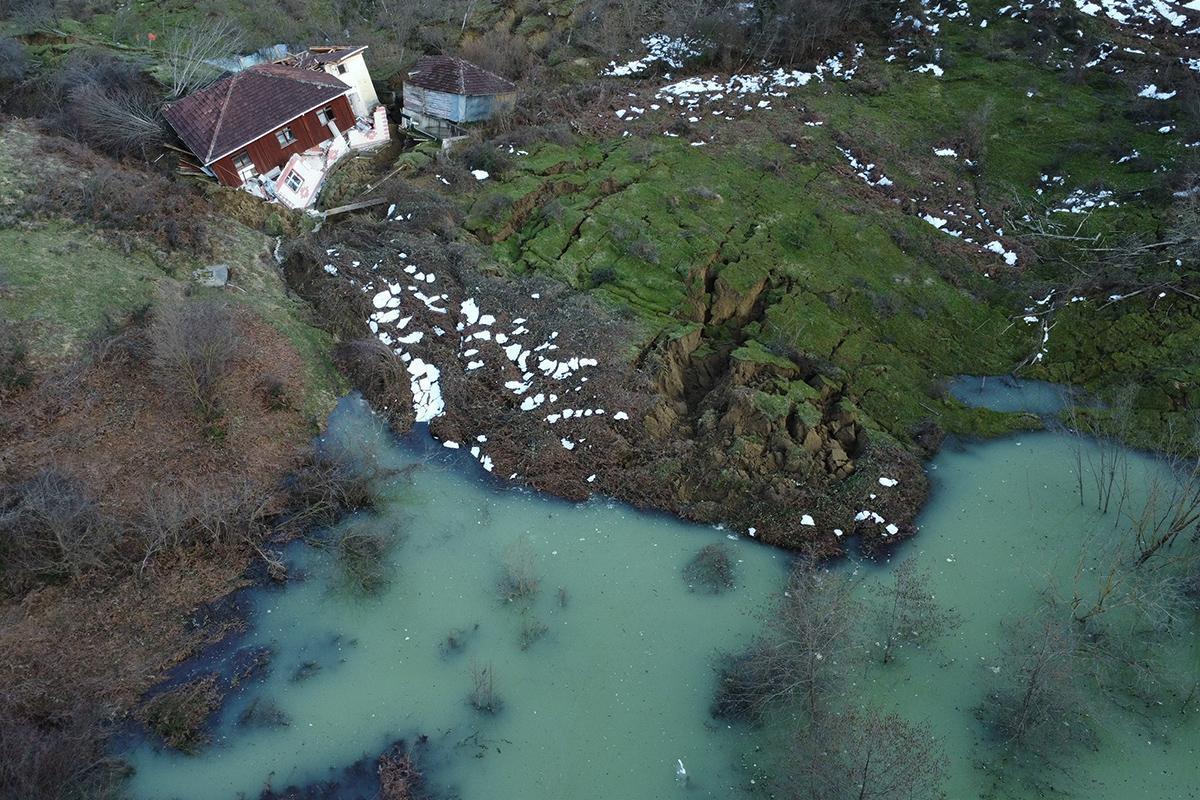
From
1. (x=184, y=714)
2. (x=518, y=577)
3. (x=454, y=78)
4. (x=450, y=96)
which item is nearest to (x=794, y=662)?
(x=518, y=577)

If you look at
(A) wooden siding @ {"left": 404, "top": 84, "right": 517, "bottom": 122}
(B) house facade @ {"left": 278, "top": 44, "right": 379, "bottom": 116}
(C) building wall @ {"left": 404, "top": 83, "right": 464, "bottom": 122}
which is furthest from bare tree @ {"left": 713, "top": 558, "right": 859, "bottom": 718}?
(B) house facade @ {"left": 278, "top": 44, "right": 379, "bottom": 116}

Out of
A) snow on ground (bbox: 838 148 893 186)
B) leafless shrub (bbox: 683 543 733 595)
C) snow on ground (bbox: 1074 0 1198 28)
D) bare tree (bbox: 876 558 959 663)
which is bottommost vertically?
bare tree (bbox: 876 558 959 663)

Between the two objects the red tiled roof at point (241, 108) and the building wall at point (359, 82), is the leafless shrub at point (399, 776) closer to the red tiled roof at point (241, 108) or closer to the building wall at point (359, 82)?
the red tiled roof at point (241, 108)

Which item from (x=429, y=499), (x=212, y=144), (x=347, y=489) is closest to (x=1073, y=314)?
(x=429, y=499)

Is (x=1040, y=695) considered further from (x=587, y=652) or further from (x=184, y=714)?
(x=184, y=714)

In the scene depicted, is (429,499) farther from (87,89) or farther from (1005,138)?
(1005,138)

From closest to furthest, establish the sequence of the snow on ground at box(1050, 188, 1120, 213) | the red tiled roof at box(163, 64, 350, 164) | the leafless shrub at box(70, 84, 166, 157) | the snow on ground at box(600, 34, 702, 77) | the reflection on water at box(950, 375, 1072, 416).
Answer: the reflection on water at box(950, 375, 1072, 416) → the red tiled roof at box(163, 64, 350, 164) → the leafless shrub at box(70, 84, 166, 157) → the snow on ground at box(1050, 188, 1120, 213) → the snow on ground at box(600, 34, 702, 77)

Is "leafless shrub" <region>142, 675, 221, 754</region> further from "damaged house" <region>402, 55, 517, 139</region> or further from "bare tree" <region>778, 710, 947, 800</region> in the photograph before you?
"damaged house" <region>402, 55, 517, 139</region>

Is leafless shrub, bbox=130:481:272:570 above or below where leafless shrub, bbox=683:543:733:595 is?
above
